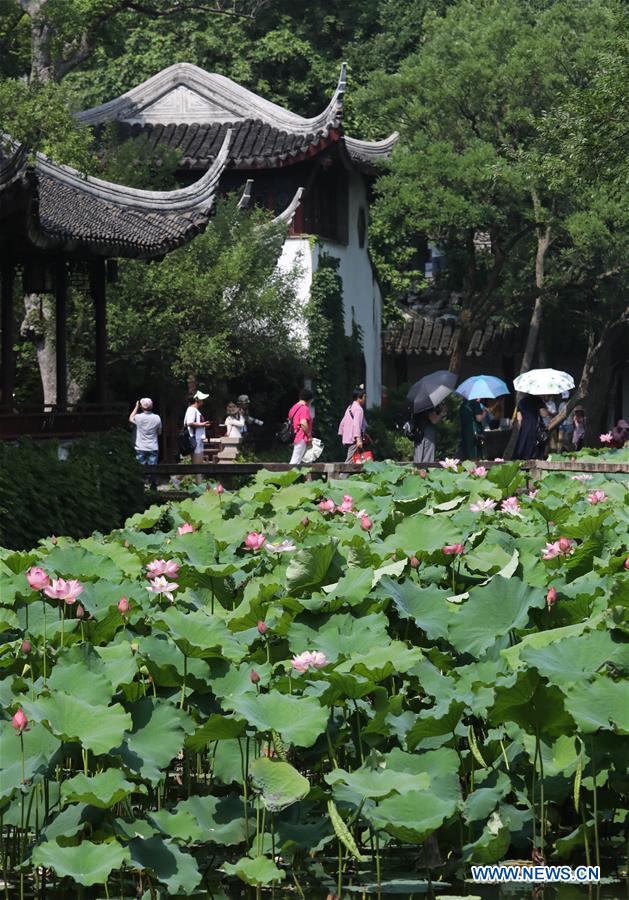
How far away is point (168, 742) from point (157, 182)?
23063mm

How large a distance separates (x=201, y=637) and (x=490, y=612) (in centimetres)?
92

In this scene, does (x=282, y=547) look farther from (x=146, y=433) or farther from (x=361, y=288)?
(x=361, y=288)

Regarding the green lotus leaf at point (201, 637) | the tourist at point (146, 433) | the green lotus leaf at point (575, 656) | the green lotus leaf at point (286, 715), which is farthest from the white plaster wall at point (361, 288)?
the green lotus leaf at point (286, 715)

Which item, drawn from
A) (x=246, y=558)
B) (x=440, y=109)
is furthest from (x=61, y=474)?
(x=440, y=109)

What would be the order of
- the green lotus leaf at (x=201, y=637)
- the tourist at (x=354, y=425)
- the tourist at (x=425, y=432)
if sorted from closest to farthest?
the green lotus leaf at (x=201, y=637) → the tourist at (x=425, y=432) → the tourist at (x=354, y=425)

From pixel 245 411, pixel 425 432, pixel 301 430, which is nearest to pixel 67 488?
pixel 425 432

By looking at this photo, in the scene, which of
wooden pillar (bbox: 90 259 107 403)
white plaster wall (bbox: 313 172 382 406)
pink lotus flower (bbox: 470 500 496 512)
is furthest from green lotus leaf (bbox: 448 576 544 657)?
white plaster wall (bbox: 313 172 382 406)

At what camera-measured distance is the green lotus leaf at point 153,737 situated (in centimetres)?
415

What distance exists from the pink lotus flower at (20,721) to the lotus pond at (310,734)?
3 centimetres

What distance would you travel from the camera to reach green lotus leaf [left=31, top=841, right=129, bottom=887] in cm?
376

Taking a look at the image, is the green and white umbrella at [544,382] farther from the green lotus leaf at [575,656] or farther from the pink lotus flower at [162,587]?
the green lotus leaf at [575,656]

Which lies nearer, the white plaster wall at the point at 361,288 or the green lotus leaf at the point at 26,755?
the green lotus leaf at the point at 26,755

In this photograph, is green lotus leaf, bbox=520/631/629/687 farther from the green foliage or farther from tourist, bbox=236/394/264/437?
tourist, bbox=236/394/264/437

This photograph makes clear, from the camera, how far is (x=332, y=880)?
14.5 feet
